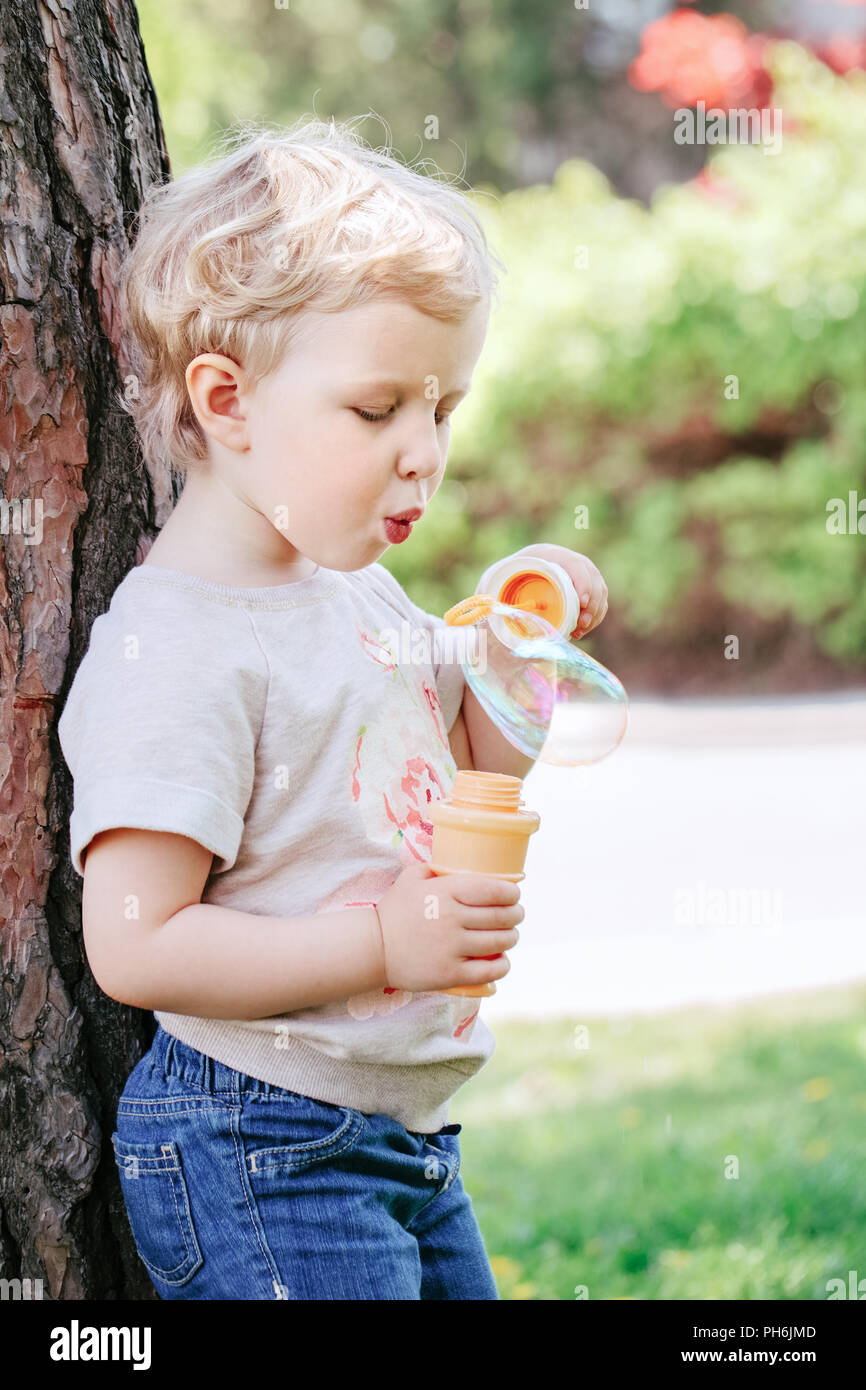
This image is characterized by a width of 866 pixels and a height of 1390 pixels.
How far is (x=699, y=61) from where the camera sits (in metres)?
11.6

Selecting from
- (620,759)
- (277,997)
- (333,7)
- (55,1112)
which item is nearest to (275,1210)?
(277,997)

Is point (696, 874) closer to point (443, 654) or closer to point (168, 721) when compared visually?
point (443, 654)

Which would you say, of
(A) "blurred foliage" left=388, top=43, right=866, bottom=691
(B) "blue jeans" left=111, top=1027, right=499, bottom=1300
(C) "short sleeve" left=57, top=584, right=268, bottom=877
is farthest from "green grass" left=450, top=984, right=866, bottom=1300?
(A) "blurred foliage" left=388, top=43, right=866, bottom=691

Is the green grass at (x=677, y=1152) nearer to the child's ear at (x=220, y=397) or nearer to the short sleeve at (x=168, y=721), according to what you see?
the short sleeve at (x=168, y=721)

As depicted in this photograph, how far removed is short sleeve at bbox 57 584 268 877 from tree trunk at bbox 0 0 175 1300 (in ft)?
0.58

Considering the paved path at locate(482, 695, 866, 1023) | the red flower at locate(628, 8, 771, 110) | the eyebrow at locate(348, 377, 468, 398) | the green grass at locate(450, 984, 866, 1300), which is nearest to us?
the eyebrow at locate(348, 377, 468, 398)

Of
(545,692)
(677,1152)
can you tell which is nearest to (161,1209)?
(545,692)

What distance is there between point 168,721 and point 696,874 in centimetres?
456

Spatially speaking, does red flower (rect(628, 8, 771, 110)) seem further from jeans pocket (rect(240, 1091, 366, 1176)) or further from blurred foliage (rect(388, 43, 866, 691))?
jeans pocket (rect(240, 1091, 366, 1176))

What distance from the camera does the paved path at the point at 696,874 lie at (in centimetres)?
483

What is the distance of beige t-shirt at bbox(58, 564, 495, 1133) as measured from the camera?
154 centimetres
